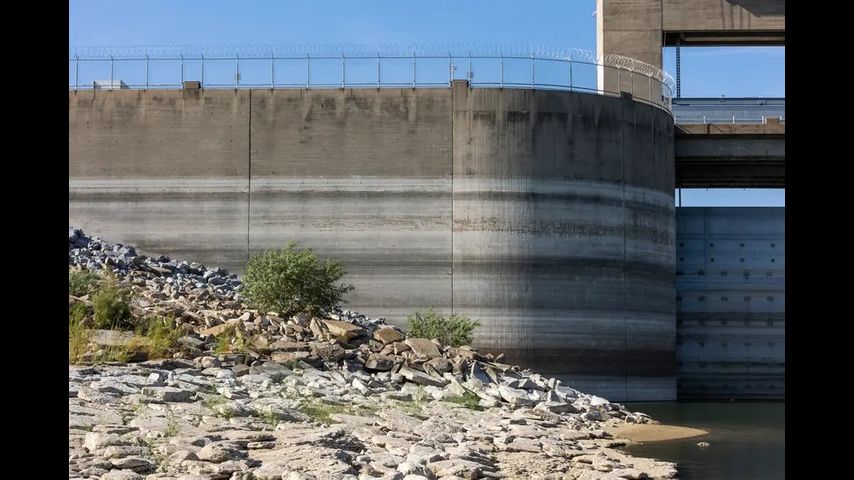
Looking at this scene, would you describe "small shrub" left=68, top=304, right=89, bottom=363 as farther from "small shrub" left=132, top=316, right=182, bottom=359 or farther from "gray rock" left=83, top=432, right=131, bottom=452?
"gray rock" left=83, top=432, right=131, bottom=452

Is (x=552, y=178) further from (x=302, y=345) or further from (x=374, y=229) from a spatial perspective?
(x=302, y=345)

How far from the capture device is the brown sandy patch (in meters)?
21.9

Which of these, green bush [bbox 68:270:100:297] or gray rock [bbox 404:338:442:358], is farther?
green bush [bbox 68:270:100:297]

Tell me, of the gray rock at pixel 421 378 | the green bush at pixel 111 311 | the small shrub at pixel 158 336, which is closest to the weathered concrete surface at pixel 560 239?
the gray rock at pixel 421 378

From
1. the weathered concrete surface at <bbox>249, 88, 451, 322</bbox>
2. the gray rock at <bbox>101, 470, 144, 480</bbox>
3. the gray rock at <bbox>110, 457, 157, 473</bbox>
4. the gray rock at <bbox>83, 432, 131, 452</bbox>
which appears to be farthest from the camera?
the weathered concrete surface at <bbox>249, 88, 451, 322</bbox>

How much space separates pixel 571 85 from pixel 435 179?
587cm

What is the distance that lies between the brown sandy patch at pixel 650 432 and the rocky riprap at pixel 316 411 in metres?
0.43

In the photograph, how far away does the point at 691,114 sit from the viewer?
43.4m

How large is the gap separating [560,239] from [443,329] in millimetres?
5967

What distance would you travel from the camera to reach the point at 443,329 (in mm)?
32594

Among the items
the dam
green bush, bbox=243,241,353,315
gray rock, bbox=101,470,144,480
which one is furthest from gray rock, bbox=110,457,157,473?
the dam

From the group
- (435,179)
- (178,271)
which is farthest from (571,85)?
(178,271)

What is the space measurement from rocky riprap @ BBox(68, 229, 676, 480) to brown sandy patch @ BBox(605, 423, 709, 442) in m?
0.43

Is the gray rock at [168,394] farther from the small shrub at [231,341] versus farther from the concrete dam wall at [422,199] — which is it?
the concrete dam wall at [422,199]
